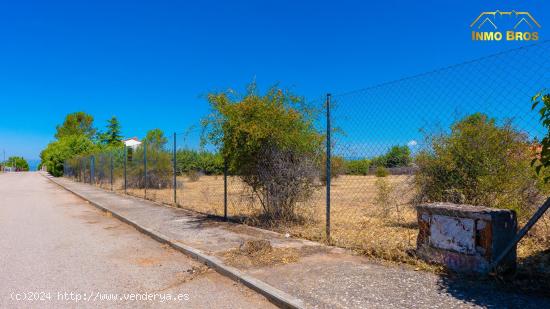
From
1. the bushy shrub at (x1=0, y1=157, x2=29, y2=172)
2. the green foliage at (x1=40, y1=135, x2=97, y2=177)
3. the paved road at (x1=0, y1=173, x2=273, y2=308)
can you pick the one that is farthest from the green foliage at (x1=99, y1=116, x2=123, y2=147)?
the bushy shrub at (x1=0, y1=157, x2=29, y2=172)

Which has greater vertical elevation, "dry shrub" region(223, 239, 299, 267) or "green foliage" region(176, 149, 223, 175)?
"green foliage" region(176, 149, 223, 175)

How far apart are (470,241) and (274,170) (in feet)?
15.2

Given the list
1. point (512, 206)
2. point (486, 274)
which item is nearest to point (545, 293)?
point (486, 274)

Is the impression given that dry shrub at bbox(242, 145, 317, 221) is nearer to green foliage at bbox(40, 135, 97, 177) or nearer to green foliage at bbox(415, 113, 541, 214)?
green foliage at bbox(415, 113, 541, 214)

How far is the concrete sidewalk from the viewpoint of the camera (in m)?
4.26

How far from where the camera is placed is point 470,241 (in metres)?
5.04

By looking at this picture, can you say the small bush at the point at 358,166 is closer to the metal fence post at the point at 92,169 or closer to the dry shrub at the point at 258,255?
the dry shrub at the point at 258,255

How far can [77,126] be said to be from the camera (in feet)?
277

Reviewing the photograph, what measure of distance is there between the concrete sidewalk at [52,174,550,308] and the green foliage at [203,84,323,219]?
133cm

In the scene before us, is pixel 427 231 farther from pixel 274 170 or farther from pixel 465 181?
pixel 274 170

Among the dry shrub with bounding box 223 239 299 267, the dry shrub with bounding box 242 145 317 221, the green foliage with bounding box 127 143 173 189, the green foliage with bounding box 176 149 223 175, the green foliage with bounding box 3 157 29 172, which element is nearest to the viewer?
the dry shrub with bounding box 223 239 299 267

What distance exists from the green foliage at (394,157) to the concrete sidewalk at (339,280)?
1.48 m

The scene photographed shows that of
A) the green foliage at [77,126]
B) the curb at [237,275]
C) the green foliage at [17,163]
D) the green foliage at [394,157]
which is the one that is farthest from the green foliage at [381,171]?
the green foliage at [17,163]

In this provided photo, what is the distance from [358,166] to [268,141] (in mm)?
2196
